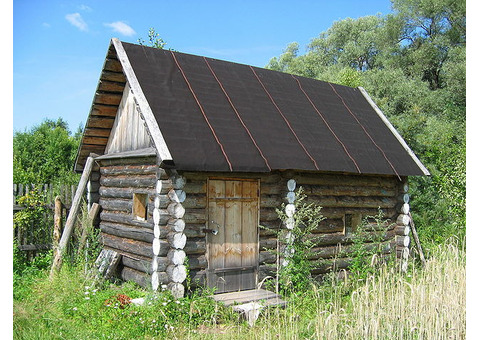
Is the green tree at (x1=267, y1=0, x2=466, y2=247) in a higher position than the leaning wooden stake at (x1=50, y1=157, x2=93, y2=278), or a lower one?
higher

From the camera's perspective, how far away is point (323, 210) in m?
11.0

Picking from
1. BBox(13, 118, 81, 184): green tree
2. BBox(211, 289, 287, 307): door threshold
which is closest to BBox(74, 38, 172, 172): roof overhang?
BBox(211, 289, 287, 307): door threshold

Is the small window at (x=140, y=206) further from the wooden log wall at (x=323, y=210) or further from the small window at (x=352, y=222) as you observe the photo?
the small window at (x=352, y=222)

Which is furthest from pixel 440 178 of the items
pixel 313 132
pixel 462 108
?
pixel 462 108

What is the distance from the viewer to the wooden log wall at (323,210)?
9.07 metres

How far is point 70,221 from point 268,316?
5.72 meters

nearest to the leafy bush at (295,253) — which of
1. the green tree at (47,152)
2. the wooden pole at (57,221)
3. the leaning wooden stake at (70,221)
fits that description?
the leaning wooden stake at (70,221)

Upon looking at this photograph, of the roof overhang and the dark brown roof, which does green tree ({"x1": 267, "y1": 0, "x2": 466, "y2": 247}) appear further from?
the roof overhang

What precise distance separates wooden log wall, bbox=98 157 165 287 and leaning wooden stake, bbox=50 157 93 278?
42 cm

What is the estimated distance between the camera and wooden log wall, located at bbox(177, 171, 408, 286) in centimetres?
907

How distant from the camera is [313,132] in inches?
451

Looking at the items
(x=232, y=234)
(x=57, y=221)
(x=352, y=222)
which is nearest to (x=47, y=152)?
(x=57, y=221)

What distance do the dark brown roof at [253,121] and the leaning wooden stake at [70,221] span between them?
3.27 meters
